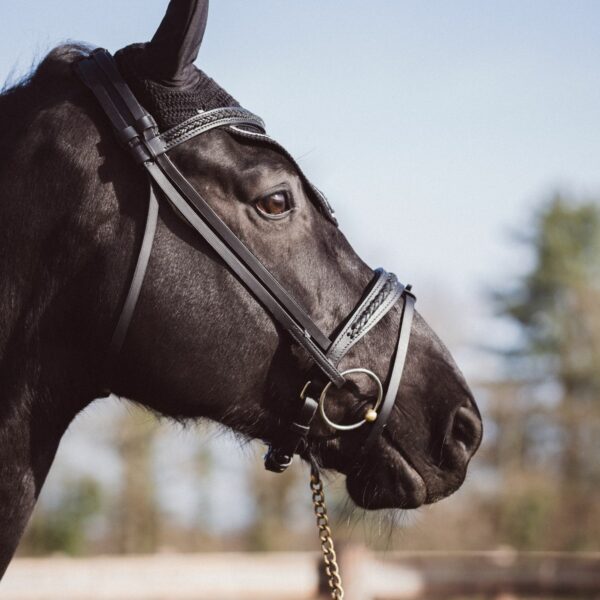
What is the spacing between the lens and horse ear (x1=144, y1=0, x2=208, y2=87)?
274 cm

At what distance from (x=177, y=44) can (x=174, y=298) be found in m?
0.78

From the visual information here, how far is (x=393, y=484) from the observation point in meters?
3.00

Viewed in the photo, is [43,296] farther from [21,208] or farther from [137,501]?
[137,501]

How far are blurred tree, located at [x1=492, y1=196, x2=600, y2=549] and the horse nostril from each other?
22480mm

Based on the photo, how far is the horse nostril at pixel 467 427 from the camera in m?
3.04

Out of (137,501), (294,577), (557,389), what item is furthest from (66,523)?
(557,389)

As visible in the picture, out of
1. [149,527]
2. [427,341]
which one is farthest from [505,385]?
[427,341]

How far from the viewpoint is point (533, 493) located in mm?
25000

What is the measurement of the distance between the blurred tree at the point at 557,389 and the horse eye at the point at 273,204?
23.0 meters

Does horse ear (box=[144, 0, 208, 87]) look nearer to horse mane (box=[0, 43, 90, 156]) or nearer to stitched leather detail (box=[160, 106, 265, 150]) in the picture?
stitched leather detail (box=[160, 106, 265, 150])

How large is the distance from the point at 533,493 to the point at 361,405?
76.8ft

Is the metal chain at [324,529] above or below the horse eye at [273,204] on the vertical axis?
below

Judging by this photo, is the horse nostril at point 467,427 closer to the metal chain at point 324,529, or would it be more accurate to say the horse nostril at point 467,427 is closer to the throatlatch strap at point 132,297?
the metal chain at point 324,529

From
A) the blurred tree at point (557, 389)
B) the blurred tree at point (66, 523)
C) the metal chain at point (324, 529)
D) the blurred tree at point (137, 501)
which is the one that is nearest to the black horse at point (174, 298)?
the metal chain at point (324, 529)
